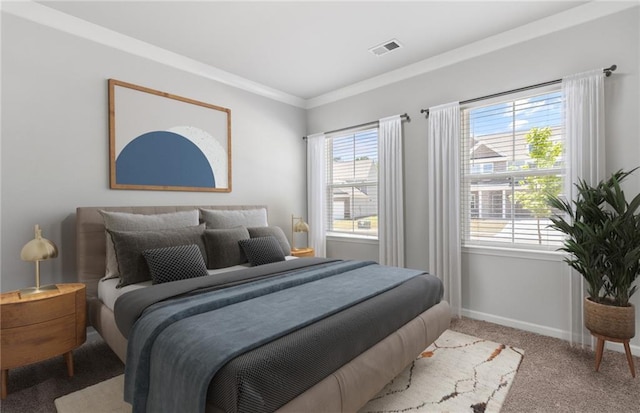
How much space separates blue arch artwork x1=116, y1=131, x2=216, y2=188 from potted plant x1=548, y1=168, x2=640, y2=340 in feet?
11.4

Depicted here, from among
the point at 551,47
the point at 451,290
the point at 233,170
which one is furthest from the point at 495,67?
the point at 233,170

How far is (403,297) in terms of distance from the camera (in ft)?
6.81

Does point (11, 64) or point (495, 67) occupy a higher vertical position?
point (495, 67)

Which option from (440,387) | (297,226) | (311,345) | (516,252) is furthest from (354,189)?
(311,345)

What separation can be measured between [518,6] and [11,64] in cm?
408

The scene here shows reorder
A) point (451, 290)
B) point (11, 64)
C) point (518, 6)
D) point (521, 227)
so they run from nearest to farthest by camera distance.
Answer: point (11, 64) < point (518, 6) < point (521, 227) < point (451, 290)

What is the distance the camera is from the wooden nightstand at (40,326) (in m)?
1.96

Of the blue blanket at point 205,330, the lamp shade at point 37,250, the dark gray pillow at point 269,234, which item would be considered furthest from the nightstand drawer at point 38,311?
the dark gray pillow at point 269,234

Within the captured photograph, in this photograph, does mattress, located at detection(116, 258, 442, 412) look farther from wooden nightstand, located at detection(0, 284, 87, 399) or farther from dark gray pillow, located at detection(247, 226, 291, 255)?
dark gray pillow, located at detection(247, 226, 291, 255)

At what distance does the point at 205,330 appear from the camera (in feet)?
4.75

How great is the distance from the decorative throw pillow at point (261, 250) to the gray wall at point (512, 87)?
60.7 inches

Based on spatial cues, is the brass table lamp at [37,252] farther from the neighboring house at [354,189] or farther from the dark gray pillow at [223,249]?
the neighboring house at [354,189]

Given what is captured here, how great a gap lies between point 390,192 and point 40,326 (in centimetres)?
337

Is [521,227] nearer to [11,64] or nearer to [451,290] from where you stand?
[451,290]
